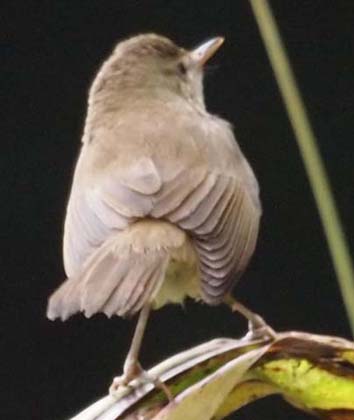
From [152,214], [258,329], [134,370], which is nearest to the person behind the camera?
[134,370]

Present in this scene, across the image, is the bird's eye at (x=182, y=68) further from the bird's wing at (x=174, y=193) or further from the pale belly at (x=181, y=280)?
the pale belly at (x=181, y=280)

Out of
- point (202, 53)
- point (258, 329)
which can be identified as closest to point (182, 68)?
point (202, 53)

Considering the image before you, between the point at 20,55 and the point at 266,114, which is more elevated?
the point at 20,55

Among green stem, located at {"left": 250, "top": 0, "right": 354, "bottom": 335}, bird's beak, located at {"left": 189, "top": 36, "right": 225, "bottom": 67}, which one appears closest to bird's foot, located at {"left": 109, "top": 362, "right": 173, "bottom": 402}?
green stem, located at {"left": 250, "top": 0, "right": 354, "bottom": 335}

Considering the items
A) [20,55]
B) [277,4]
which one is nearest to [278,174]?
[277,4]

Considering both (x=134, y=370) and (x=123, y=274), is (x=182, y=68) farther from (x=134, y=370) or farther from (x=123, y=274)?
(x=134, y=370)

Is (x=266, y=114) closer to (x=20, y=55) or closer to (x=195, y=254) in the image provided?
(x=20, y=55)

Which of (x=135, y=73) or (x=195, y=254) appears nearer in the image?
(x=195, y=254)
